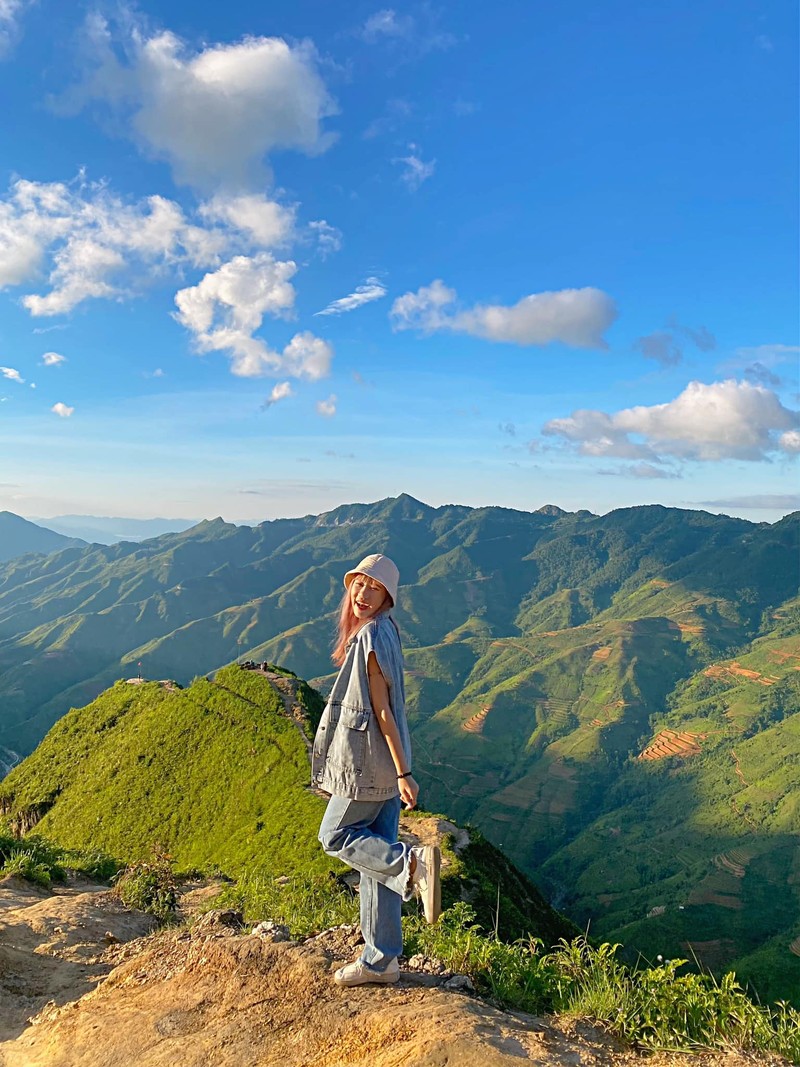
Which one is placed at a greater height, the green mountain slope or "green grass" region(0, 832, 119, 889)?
"green grass" region(0, 832, 119, 889)

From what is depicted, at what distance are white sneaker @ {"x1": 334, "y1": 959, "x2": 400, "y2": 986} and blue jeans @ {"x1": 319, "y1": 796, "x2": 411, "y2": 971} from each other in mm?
38

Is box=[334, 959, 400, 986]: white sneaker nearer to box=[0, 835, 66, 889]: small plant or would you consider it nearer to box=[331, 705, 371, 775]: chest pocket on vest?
box=[331, 705, 371, 775]: chest pocket on vest

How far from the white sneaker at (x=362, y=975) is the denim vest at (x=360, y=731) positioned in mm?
1378

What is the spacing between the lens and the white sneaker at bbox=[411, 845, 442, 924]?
5.04 m

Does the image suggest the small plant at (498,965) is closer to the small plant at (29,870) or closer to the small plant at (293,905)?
the small plant at (293,905)

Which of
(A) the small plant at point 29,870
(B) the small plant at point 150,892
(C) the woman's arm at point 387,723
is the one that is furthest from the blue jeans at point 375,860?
(A) the small plant at point 29,870

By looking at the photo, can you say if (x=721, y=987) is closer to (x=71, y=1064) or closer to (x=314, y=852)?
(x=71, y=1064)

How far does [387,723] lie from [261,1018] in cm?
243

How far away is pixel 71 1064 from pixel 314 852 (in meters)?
25.7

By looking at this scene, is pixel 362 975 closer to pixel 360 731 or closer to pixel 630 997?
pixel 360 731

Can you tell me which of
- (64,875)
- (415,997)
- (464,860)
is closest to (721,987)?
(415,997)

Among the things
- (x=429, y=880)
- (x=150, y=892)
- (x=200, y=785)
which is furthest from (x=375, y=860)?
(x=200, y=785)

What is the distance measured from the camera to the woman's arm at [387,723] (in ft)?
17.6

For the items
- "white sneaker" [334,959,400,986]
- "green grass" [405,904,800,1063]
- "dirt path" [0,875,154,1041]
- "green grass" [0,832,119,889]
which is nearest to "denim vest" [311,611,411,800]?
"white sneaker" [334,959,400,986]
